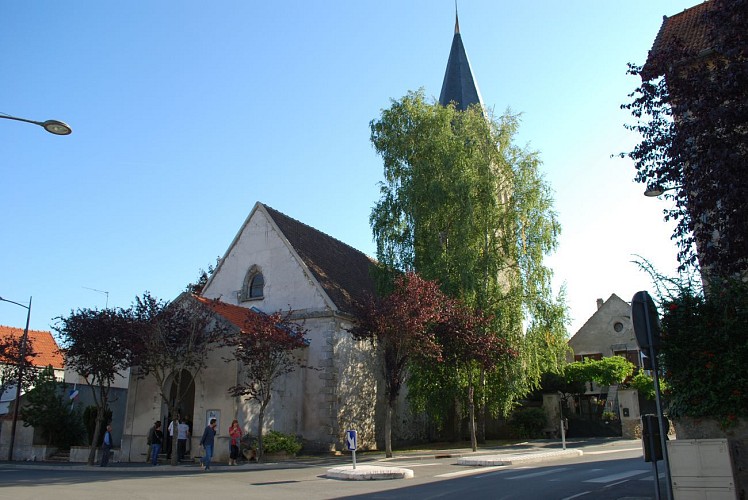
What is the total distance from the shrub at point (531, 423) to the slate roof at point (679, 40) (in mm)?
19711

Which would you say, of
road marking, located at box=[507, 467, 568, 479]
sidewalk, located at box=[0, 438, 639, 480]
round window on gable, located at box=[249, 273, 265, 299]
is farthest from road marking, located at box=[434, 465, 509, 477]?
round window on gable, located at box=[249, 273, 265, 299]

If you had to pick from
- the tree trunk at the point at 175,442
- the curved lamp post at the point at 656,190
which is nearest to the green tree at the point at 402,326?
the tree trunk at the point at 175,442

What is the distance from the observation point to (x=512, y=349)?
2312 centimetres

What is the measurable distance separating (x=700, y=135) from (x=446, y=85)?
30759 mm

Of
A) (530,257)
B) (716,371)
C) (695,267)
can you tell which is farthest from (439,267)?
(716,371)

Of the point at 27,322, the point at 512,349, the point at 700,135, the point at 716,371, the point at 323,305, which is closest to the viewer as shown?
the point at 716,371

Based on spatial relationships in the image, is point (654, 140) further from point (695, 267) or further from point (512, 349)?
point (512, 349)

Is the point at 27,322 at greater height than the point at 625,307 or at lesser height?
lesser

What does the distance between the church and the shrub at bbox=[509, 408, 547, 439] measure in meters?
5.36

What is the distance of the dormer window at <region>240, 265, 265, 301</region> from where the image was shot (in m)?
27.1

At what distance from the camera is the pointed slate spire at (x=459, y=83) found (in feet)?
124

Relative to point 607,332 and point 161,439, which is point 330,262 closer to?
point 161,439

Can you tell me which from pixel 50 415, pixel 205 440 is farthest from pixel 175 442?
pixel 50 415

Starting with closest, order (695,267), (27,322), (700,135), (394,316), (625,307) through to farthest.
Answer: (700,135), (695,267), (394,316), (27,322), (625,307)
